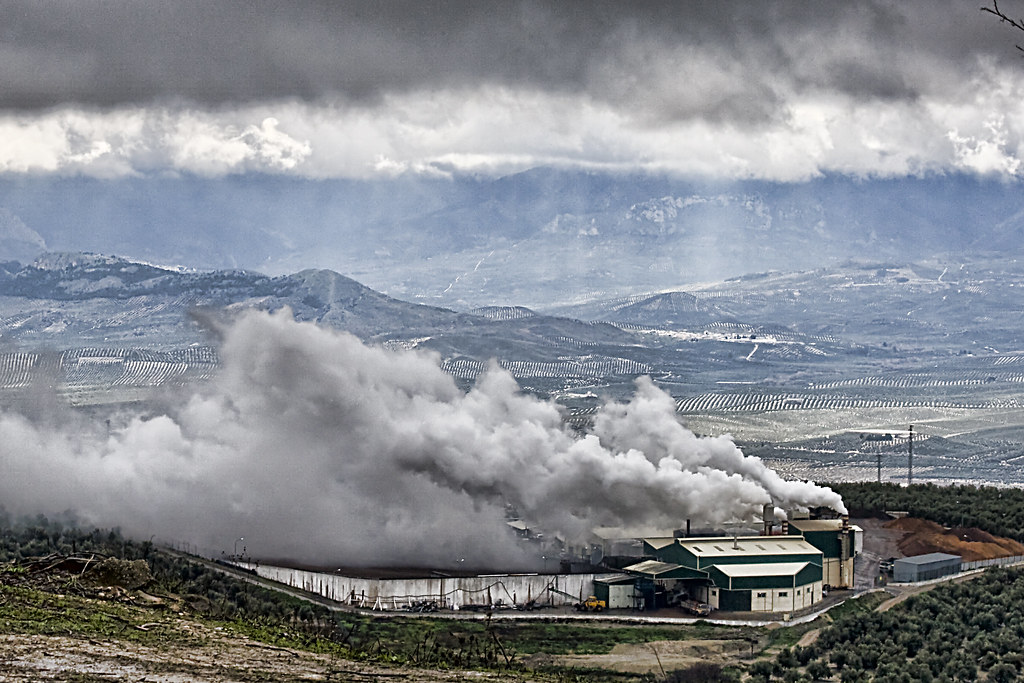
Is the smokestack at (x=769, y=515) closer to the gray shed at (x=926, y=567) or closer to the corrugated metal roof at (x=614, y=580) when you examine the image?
the gray shed at (x=926, y=567)

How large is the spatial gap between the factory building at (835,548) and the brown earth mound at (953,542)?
385 centimetres

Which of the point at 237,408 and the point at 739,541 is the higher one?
the point at 237,408

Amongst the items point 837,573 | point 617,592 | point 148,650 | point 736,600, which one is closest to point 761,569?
point 736,600

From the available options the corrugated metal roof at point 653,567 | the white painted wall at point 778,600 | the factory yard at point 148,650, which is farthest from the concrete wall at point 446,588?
the factory yard at point 148,650

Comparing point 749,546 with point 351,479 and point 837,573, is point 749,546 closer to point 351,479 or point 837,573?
point 837,573

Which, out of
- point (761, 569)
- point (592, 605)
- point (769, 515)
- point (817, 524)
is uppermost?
point (769, 515)

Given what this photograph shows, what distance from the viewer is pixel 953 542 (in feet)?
273

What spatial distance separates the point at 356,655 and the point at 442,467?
5419 cm

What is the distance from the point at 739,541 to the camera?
262ft

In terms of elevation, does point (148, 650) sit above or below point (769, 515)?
below

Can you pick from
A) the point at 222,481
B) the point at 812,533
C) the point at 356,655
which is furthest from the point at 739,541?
the point at 356,655

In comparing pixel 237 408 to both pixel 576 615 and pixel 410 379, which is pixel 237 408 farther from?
pixel 576 615

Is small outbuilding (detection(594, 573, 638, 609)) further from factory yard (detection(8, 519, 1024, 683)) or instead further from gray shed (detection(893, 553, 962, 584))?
factory yard (detection(8, 519, 1024, 683))

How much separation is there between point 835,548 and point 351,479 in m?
28.9
